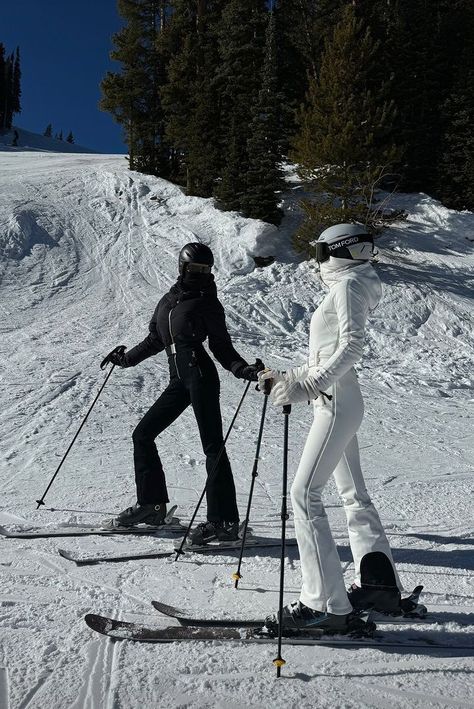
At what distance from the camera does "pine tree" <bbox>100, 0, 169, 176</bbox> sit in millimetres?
27547

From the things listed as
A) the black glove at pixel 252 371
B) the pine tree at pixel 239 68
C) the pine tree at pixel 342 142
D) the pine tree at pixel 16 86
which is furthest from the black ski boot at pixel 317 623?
the pine tree at pixel 16 86

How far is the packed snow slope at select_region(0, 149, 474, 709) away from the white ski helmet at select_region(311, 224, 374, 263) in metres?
2.13

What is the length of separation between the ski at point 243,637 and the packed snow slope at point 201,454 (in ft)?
0.15

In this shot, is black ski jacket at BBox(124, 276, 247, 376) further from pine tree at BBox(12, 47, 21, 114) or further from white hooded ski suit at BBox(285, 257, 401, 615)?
pine tree at BBox(12, 47, 21, 114)

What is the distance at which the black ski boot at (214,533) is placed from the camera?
4430 millimetres

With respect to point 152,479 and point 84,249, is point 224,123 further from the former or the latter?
point 152,479

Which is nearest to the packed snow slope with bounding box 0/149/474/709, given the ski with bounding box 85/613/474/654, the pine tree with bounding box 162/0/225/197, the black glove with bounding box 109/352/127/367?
the ski with bounding box 85/613/474/654

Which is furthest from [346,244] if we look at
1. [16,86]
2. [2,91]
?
[16,86]

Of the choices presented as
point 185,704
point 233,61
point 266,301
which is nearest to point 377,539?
point 185,704

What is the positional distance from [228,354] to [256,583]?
1787mm

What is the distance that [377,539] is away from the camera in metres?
3.34

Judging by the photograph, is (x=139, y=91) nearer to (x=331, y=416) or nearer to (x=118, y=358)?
(x=118, y=358)

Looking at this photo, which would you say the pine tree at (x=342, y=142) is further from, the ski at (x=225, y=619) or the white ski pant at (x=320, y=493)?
the ski at (x=225, y=619)

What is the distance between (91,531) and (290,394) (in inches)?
99.4
